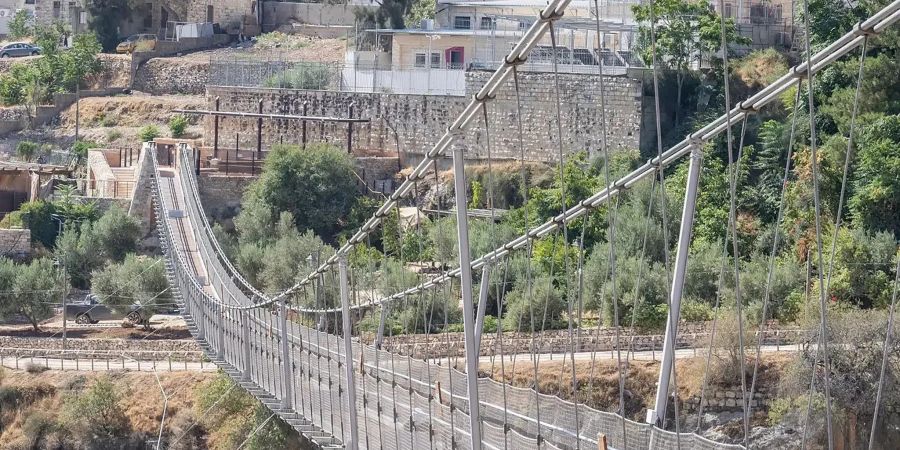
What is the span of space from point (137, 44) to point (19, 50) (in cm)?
522

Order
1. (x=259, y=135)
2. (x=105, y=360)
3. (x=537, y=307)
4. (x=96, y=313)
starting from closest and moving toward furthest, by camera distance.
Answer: (x=537, y=307) → (x=105, y=360) → (x=96, y=313) → (x=259, y=135)

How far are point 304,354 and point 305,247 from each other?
14.4 meters

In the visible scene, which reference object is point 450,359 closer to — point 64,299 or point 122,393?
point 122,393

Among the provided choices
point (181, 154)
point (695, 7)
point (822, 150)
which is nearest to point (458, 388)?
point (822, 150)

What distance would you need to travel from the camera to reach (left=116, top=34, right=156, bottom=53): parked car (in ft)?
193

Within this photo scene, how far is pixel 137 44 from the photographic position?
5925 cm

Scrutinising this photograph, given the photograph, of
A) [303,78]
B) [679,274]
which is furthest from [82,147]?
[679,274]

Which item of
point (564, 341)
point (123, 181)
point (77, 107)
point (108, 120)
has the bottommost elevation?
point (564, 341)

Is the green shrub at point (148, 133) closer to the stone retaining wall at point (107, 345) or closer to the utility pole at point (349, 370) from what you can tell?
the stone retaining wall at point (107, 345)

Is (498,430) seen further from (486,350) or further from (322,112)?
(322,112)

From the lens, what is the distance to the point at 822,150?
33562 mm

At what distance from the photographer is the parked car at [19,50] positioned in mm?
62312

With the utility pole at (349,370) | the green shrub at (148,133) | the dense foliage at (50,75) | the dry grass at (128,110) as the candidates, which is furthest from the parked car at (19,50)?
the utility pole at (349,370)

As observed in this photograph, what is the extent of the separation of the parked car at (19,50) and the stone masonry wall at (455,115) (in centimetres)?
1709
